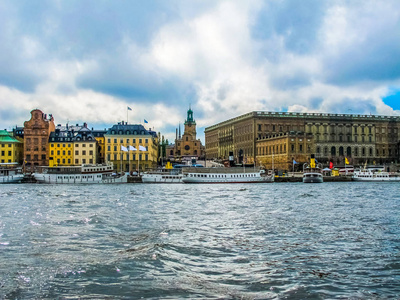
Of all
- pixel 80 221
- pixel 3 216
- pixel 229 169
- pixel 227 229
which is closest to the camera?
pixel 227 229

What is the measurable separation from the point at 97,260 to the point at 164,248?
3169mm

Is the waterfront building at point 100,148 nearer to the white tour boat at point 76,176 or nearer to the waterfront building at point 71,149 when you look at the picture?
the waterfront building at point 71,149

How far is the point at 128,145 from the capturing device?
140 m

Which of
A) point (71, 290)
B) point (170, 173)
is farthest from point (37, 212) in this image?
point (170, 173)

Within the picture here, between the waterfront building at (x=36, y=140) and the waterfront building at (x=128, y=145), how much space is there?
16.4 meters

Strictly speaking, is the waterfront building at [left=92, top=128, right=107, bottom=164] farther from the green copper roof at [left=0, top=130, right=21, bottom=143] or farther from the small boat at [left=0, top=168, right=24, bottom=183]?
the small boat at [left=0, top=168, right=24, bottom=183]

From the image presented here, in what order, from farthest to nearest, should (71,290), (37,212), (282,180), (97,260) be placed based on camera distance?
(282,180) → (37,212) → (97,260) → (71,290)

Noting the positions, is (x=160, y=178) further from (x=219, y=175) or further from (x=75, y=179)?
(x=75, y=179)

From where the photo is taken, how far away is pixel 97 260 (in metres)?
17.5

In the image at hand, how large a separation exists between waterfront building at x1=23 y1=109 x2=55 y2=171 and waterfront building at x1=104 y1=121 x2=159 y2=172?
16.4 meters

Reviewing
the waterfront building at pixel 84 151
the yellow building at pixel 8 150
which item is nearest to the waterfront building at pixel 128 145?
Answer: the waterfront building at pixel 84 151

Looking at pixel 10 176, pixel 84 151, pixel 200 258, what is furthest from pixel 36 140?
pixel 200 258

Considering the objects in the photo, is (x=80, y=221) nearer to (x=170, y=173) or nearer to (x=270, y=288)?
(x=270, y=288)

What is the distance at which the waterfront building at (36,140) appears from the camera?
137000 mm
